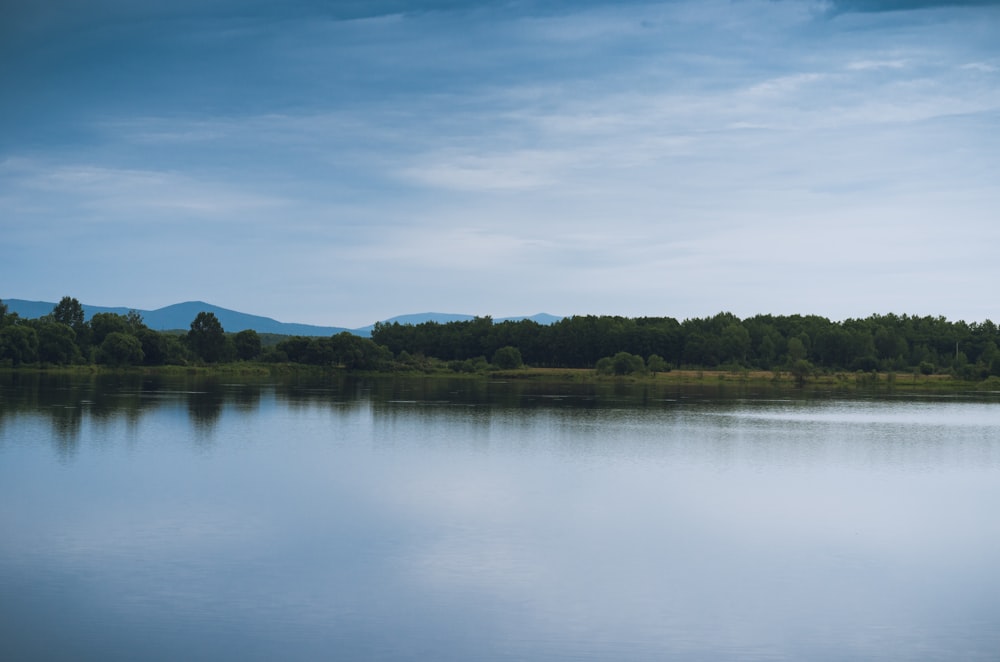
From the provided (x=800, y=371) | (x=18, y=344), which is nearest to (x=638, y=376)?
(x=800, y=371)

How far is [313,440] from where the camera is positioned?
3416 cm

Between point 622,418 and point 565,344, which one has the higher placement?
point 565,344

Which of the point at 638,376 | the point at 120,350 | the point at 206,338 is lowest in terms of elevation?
the point at 638,376

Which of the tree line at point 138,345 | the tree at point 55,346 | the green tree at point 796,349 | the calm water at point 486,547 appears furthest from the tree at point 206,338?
the green tree at point 796,349

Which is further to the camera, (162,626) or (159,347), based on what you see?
(159,347)

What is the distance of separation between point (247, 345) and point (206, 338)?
8.28 metres

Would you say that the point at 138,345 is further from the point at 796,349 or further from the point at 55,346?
the point at 796,349

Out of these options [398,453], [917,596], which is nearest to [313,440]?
[398,453]

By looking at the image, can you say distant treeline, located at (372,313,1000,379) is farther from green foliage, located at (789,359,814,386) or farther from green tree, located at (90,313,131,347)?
green tree, located at (90,313,131,347)

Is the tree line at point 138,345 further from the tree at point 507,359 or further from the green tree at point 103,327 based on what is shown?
the tree at point 507,359

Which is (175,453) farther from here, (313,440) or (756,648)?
(756,648)

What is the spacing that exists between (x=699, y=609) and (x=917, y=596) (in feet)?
12.1

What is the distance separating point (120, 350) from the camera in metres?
97.8

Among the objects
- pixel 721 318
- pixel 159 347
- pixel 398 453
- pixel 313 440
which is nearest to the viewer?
pixel 398 453
